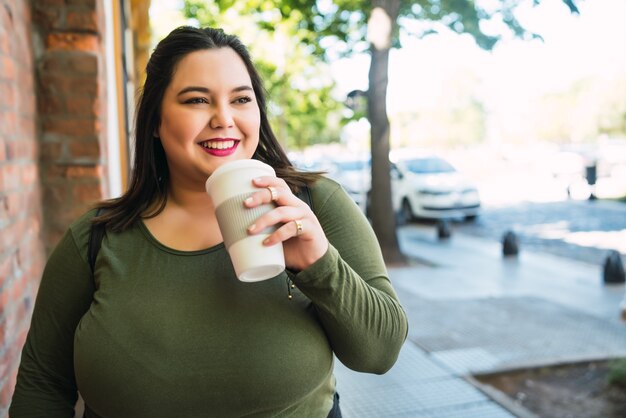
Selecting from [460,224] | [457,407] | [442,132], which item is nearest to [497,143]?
[442,132]

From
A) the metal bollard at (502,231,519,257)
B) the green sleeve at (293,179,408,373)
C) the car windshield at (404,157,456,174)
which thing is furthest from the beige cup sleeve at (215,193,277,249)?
the car windshield at (404,157,456,174)

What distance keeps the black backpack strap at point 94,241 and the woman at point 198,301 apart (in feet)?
0.04

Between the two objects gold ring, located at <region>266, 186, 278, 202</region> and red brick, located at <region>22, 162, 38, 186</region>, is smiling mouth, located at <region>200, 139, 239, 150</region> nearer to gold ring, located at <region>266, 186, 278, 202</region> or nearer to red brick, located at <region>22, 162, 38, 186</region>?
gold ring, located at <region>266, 186, 278, 202</region>

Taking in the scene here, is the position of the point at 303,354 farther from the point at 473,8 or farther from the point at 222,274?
the point at 473,8

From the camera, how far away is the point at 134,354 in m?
1.35

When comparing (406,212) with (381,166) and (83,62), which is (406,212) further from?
(83,62)

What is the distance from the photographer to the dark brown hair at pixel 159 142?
→ 1494mm

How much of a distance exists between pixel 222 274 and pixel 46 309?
19.0 inches

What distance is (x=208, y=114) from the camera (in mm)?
1398

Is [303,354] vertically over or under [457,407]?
over

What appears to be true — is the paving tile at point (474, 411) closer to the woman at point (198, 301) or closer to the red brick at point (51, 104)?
the woman at point (198, 301)

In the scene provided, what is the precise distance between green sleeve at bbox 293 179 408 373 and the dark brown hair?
0.12m

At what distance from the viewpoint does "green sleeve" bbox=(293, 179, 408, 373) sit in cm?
121

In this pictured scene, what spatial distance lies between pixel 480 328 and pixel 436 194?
9068 mm
